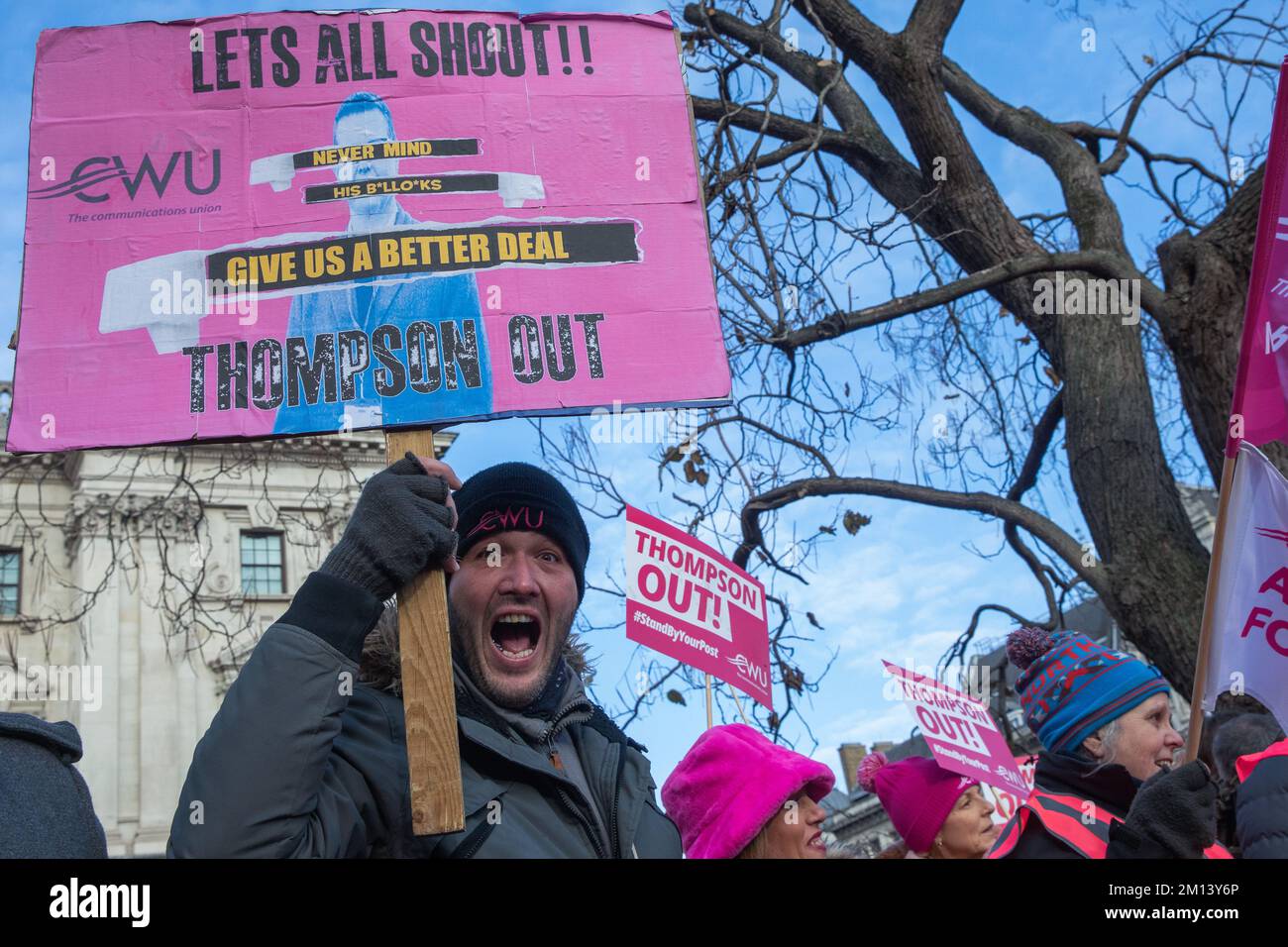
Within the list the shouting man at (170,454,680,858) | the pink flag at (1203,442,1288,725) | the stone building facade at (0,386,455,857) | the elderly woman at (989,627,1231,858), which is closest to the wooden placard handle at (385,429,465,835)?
the shouting man at (170,454,680,858)

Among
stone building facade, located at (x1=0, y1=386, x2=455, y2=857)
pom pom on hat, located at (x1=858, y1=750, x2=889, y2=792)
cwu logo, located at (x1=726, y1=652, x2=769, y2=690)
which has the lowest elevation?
pom pom on hat, located at (x1=858, y1=750, x2=889, y2=792)

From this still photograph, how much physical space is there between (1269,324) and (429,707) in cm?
209

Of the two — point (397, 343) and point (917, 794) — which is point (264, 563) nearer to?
point (917, 794)

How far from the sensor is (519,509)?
2758 mm

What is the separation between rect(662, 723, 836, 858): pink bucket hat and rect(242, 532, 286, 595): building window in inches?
1008

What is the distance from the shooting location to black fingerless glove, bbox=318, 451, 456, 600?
230 centimetres

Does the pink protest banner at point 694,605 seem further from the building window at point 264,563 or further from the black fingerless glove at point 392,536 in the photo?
the building window at point 264,563

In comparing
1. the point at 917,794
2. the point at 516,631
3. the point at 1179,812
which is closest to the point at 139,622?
the point at 917,794

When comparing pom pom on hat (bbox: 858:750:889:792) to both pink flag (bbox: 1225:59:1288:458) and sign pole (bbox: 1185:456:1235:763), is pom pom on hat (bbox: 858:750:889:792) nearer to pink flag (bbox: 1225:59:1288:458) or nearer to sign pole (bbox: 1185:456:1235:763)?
sign pole (bbox: 1185:456:1235:763)

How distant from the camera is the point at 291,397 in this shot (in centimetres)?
274

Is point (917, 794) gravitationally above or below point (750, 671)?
below
